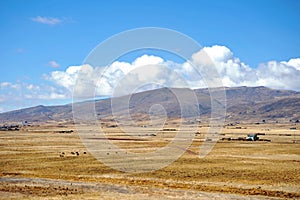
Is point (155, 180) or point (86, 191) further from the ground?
point (86, 191)

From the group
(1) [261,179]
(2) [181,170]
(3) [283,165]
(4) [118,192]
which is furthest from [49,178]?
(3) [283,165]

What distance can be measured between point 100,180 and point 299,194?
19.3 m

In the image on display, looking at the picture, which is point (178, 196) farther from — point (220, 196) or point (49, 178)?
point (49, 178)

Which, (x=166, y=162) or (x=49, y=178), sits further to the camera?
(x=166, y=162)

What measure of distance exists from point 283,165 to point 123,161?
2217 centimetres

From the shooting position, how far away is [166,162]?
57.4 meters

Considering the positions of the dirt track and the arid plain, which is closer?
the dirt track

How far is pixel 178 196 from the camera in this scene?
32.7 meters

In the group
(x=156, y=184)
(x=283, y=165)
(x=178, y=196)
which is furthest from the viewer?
(x=283, y=165)

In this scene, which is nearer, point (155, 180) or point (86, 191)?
point (86, 191)

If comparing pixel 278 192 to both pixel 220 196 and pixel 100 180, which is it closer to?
pixel 220 196

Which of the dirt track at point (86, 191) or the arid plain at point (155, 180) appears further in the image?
the arid plain at point (155, 180)

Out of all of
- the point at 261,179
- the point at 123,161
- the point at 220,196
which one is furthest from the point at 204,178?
the point at 123,161

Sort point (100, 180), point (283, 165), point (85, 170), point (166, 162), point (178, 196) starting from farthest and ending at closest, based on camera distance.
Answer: point (166, 162), point (283, 165), point (85, 170), point (100, 180), point (178, 196)
